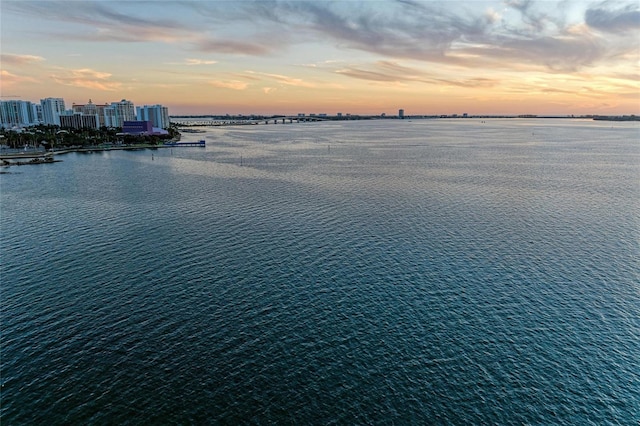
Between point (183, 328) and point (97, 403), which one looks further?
point (183, 328)

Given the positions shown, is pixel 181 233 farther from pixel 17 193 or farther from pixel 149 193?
pixel 17 193

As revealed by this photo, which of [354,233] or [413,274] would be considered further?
[354,233]

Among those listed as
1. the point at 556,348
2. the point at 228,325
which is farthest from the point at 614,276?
the point at 228,325

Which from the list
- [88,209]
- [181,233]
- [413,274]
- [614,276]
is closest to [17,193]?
[88,209]

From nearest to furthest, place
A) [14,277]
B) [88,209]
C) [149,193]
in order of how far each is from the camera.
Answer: [14,277], [88,209], [149,193]

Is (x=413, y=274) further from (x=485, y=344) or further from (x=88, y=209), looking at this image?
(x=88, y=209)

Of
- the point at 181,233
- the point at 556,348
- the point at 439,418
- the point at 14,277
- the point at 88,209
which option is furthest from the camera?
the point at 88,209
